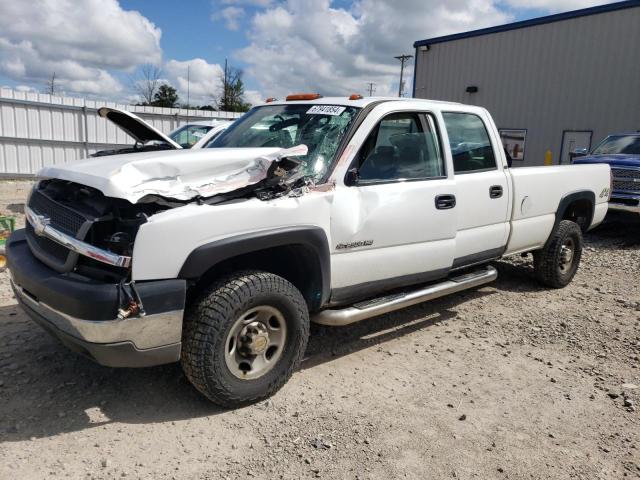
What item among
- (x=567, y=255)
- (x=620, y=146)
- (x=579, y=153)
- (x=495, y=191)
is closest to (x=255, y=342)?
(x=495, y=191)

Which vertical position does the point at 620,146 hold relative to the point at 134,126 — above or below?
above

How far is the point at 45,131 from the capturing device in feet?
51.5

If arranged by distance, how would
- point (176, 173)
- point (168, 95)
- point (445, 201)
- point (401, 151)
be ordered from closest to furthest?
point (176, 173)
point (401, 151)
point (445, 201)
point (168, 95)

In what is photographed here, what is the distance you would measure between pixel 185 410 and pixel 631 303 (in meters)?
4.75

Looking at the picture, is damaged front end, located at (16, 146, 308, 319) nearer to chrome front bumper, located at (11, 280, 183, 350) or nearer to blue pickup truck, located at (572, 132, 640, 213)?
chrome front bumper, located at (11, 280, 183, 350)

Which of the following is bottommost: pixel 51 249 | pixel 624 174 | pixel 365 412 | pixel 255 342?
pixel 365 412

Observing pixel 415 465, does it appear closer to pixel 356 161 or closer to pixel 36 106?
pixel 356 161

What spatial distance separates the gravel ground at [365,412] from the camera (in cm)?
273

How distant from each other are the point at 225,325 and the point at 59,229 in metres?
1.08

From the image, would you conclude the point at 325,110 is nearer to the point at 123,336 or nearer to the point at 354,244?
the point at 354,244

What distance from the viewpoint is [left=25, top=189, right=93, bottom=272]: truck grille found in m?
2.78

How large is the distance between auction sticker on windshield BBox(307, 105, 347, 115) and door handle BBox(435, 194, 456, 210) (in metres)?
1.00

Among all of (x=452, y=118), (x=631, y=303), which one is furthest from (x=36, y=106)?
(x=631, y=303)

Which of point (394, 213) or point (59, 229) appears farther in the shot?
point (394, 213)
